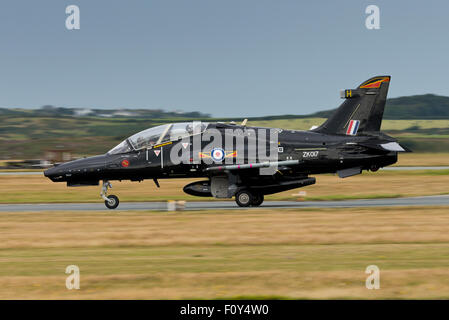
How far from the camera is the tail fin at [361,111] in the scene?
24062 millimetres

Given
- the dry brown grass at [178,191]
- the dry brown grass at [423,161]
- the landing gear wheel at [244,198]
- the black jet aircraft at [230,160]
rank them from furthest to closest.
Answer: the dry brown grass at [423,161], the dry brown grass at [178,191], the landing gear wheel at [244,198], the black jet aircraft at [230,160]

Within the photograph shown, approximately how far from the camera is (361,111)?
2414cm

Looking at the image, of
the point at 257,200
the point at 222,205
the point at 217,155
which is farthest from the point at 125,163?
the point at 257,200

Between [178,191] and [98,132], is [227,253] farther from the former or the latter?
[98,132]

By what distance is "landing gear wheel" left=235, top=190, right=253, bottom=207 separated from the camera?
2288cm

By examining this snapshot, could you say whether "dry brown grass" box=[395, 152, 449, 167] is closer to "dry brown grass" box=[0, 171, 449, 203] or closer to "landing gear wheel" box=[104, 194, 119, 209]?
"dry brown grass" box=[0, 171, 449, 203]

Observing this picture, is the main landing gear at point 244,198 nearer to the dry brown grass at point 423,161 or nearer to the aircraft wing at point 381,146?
the aircraft wing at point 381,146

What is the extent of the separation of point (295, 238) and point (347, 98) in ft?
36.1

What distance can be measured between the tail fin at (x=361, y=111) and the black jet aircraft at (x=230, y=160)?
65 cm

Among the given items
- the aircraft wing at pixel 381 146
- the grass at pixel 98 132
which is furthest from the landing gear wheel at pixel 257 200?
the grass at pixel 98 132

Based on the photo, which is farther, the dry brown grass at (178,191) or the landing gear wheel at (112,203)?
the dry brown grass at (178,191)

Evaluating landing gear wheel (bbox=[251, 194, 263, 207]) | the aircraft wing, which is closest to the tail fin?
the aircraft wing
